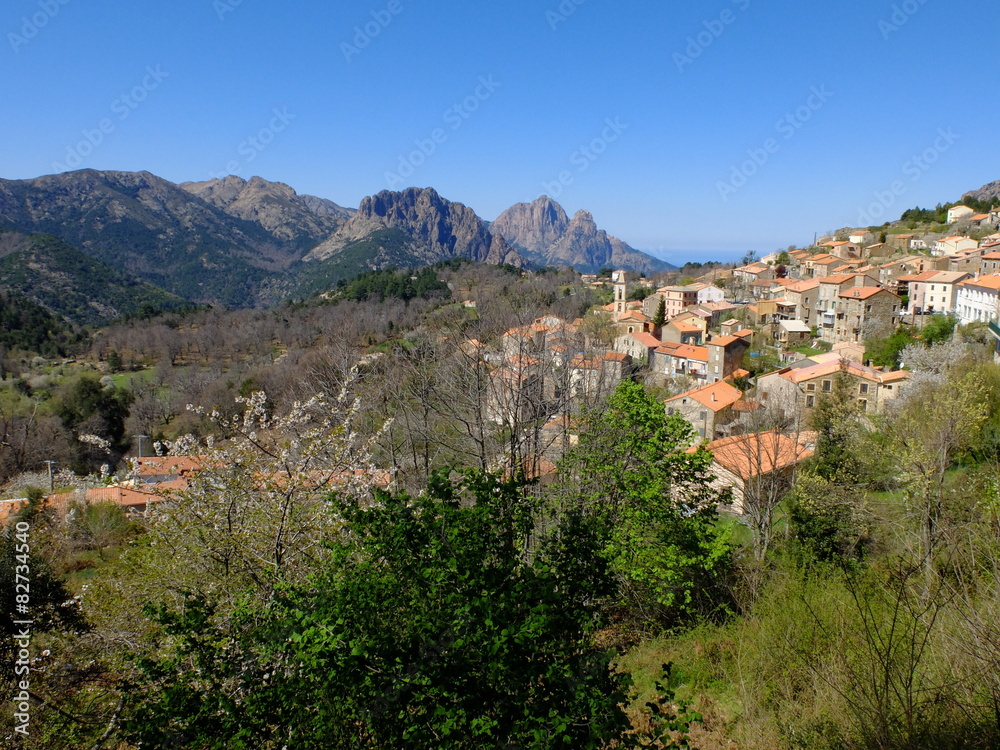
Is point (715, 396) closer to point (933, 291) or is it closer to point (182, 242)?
point (933, 291)

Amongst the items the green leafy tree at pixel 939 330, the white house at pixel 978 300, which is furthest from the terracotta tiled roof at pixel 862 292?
the green leafy tree at pixel 939 330

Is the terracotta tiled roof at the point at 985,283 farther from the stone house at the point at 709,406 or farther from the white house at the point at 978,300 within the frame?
the stone house at the point at 709,406

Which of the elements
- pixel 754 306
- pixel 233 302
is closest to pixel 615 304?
pixel 754 306

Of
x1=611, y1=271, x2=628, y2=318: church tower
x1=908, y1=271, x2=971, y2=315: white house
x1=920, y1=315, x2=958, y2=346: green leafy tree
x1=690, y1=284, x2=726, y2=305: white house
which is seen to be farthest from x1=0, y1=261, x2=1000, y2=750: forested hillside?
x1=690, y1=284, x2=726, y2=305: white house

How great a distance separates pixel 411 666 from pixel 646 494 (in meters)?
5.47

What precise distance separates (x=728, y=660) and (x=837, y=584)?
1.95 m

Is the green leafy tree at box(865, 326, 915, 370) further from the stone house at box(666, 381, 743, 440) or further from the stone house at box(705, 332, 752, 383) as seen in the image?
the stone house at box(666, 381, 743, 440)

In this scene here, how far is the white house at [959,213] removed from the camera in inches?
2554

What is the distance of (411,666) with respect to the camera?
11.3 ft

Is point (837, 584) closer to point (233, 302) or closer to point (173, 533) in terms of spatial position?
point (173, 533)

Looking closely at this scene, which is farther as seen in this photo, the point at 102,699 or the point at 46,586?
the point at 46,586

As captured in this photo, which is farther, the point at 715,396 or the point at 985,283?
the point at 985,283

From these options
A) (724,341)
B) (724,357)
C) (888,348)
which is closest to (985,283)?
(888,348)

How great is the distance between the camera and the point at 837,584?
320 inches
